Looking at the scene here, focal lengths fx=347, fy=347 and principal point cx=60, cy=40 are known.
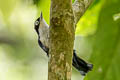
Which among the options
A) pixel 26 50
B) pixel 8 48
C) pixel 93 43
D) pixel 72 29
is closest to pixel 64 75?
pixel 72 29

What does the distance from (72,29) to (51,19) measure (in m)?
0.10

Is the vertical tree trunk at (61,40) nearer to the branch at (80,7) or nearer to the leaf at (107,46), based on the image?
the branch at (80,7)

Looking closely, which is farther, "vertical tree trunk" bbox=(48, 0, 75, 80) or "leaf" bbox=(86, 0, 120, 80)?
"leaf" bbox=(86, 0, 120, 80)

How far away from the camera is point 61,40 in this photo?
4.76 feet

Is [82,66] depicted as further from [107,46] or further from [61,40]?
[61,40]

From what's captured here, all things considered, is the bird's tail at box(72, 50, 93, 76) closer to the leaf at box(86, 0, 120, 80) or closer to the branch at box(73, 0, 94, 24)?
the leaf at box(86, 0, 120, 80)

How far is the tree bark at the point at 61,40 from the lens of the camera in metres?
1.40

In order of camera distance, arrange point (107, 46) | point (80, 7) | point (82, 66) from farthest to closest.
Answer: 1. point (107, 46)
2. point (82, 66)
3. point (80, 7)

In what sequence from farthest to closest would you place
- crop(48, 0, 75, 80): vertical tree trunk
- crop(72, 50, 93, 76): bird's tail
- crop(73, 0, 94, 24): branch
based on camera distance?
crop(72, 50, 93, 76): bird's tail → crop(73, 0, 94, 24): branch → crop(48, 0, 75, 80): vertical tree trunk

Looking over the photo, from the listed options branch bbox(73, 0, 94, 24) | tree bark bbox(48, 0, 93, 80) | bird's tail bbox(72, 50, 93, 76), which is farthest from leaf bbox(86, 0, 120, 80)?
tree bark bbox(48, 0, 93, 80)

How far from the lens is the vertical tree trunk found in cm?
140

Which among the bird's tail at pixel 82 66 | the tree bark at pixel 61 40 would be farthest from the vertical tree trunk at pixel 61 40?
the bird's tail at pixel 82 66

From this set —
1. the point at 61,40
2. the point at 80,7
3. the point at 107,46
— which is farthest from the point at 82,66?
the point at 61,40

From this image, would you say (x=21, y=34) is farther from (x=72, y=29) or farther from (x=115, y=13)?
(x=72, y=29)
